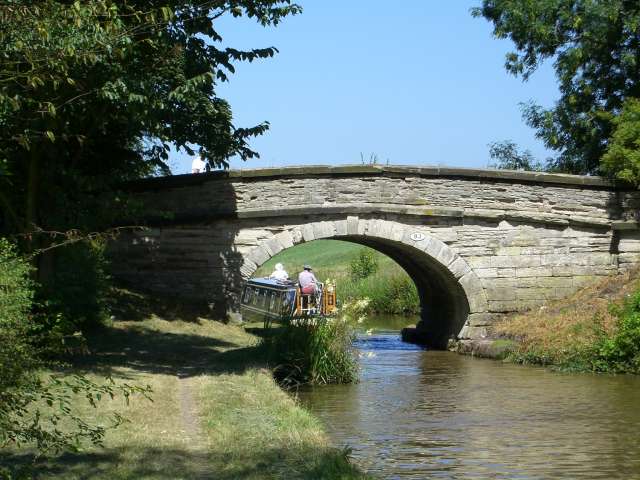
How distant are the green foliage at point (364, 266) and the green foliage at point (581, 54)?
10863mm

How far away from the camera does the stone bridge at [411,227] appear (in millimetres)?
18109

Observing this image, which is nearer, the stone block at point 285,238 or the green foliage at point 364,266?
the stone block at point 285,238

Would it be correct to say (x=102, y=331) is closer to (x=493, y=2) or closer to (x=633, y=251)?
(x=633, y=251)

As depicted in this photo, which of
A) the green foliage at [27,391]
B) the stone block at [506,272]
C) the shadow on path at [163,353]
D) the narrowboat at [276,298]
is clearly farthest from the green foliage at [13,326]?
the narrowboat at [276,298]

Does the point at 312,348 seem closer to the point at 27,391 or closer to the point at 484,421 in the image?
the point at 484,421

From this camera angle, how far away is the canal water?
28.7ft

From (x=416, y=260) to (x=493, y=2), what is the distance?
21.6 feet

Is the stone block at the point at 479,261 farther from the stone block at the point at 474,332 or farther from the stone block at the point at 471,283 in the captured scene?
the stone block at the point at 474,332

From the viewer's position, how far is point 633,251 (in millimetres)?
18750

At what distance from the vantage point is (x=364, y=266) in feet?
110

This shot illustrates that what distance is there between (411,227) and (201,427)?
10540 mm

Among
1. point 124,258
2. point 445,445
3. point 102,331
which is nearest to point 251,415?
point 445,445

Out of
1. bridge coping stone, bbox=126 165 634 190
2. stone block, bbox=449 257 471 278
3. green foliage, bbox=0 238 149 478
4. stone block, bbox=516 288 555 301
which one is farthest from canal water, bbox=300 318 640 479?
bridge coping stone, bbox=126 165 634 190

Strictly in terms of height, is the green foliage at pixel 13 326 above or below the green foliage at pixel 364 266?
below
